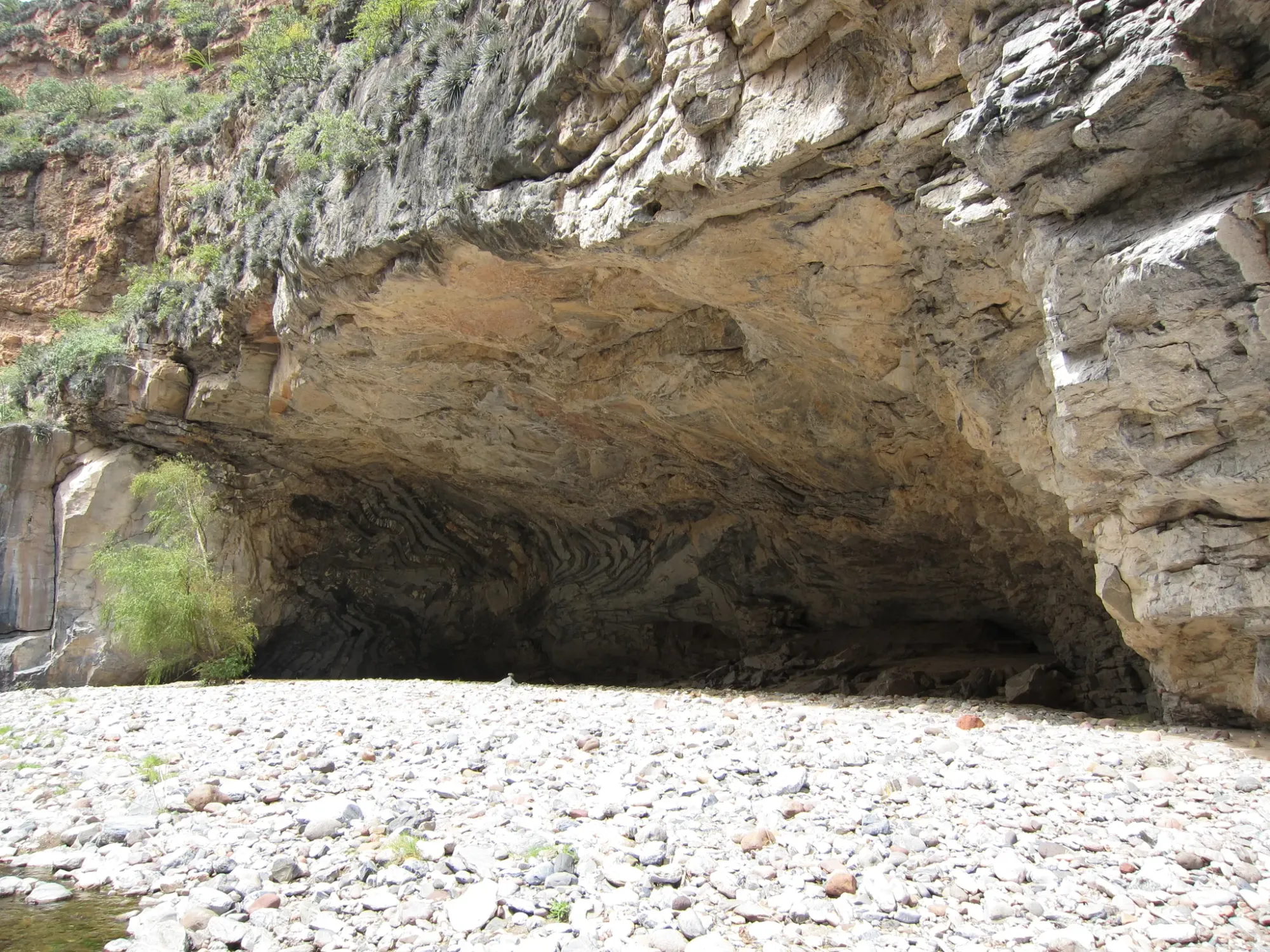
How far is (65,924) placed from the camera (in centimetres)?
314

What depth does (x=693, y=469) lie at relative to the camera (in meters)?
11.9

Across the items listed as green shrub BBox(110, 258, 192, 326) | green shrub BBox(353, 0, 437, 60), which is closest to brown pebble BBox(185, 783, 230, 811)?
green shrub BBox(353, 0, 437, 60)

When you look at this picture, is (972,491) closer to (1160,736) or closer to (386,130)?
(1160,736)

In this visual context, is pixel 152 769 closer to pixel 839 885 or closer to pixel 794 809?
pixel 794 809

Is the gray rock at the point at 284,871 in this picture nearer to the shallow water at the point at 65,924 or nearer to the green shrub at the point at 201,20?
the shallow water at the point at 65,924

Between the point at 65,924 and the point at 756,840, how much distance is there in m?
2.75

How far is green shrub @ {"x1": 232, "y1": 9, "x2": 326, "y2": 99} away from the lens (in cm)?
1224

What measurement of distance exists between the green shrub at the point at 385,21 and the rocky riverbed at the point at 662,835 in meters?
8.31

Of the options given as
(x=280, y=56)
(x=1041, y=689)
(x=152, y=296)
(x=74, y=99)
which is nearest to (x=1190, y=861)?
(x=1041, y=689)

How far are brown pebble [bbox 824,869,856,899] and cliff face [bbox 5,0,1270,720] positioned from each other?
342 cm

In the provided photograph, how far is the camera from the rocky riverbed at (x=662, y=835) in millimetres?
2863

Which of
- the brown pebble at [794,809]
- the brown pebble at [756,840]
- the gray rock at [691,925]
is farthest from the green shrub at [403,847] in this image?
the brown pebble at [794,809]

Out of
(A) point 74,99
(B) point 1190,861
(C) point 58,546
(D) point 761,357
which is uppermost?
(A) point 74,99

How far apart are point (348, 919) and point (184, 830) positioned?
145 cm
